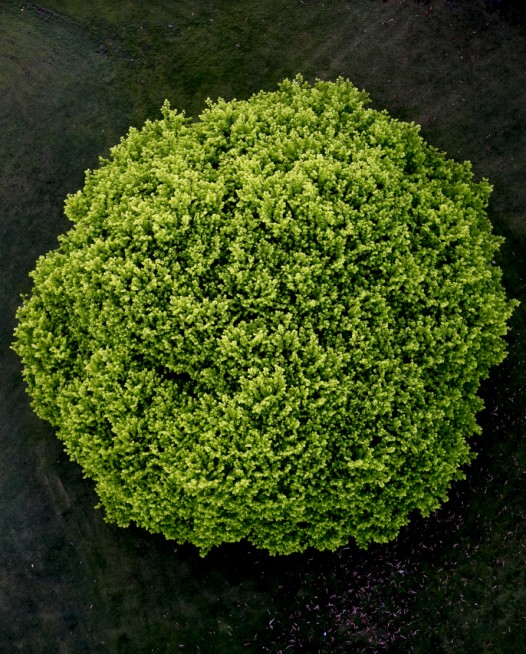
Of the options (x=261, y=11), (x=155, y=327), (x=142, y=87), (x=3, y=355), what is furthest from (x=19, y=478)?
(x=261, y=11)

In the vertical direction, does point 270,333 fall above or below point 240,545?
above

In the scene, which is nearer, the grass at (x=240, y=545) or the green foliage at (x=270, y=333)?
the green foliage at (x=270, y=333)

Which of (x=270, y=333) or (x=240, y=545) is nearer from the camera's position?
(x=270, y=333)

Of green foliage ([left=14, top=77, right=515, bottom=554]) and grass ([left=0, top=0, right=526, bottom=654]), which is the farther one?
grass ([left=0, top=0, right=526, bottom=654])
